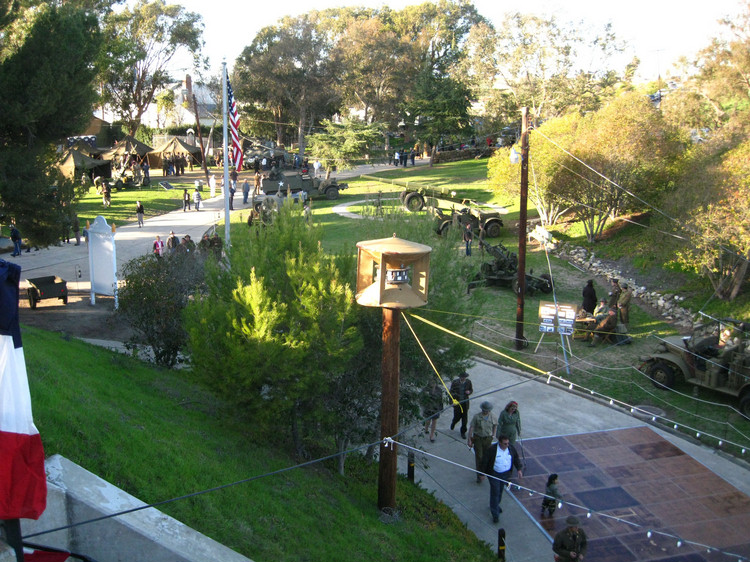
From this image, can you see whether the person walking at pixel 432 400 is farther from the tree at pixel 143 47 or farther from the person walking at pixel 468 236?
the tree at pixel 143 47

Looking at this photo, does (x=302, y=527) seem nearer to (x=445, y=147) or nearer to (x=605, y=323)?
(x=605, y=323)

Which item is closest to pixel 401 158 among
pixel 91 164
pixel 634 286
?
pixel 91 164

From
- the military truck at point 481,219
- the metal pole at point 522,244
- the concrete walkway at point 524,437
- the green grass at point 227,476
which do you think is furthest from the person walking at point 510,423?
the military truck at point 481,219

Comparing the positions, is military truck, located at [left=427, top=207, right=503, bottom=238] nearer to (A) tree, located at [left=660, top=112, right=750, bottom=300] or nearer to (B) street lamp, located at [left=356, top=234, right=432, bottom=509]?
(A) tree, located at [left=660, top=112, right=750, bottom=300]

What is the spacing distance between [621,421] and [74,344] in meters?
10.5

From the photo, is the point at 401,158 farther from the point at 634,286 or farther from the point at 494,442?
the point at 494,442

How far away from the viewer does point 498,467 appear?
28.9ft

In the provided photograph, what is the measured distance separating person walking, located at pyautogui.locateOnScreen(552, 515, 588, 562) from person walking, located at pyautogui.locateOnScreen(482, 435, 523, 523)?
4.97 ft

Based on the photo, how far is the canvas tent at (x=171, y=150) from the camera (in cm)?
4719

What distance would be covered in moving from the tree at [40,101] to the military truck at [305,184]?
20.0m

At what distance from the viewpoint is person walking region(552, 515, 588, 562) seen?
6926 mm

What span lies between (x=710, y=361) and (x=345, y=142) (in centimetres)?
3238

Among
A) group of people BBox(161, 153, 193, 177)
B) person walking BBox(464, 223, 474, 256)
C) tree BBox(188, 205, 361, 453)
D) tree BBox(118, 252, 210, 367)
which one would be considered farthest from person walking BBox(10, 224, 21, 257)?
group of people BBox(161, 153, 193, 177)

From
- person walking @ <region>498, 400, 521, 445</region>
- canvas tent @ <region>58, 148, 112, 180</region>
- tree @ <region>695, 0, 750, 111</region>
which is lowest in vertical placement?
person walking @ <region>498, 400, 521, 445</region>
